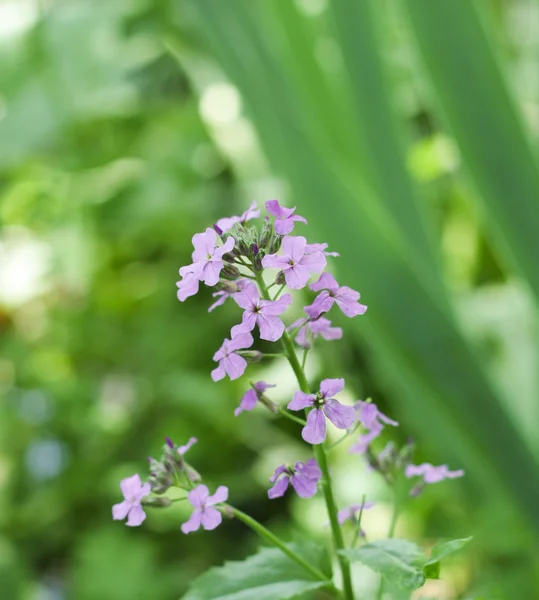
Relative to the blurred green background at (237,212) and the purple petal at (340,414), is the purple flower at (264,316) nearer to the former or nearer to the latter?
the purple petal at (340,414)

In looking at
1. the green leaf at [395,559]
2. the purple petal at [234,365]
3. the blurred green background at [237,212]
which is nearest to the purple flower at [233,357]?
the purple petal at [234,365]

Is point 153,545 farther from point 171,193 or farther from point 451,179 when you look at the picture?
point 451,179

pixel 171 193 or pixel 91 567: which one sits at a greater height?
pixel 171 193

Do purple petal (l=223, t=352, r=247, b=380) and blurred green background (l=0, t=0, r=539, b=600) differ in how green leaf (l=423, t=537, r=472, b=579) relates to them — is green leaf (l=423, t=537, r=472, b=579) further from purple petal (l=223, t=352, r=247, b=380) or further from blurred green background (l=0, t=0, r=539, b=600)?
blurred green background (l=0, t=0, r=539, b=600)

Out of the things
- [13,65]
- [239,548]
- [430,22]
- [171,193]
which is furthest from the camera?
[13,65]

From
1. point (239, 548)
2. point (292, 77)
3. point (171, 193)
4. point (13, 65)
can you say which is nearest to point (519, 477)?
point (239, 548)

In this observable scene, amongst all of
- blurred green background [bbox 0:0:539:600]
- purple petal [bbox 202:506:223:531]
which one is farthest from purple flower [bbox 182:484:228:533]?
blurred green background [bbox 0:0:539:600]
